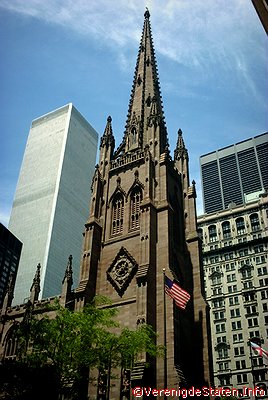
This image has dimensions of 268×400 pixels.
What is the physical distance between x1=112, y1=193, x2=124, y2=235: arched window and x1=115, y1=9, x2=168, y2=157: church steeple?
660 centimetres

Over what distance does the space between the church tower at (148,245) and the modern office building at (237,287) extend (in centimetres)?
2616

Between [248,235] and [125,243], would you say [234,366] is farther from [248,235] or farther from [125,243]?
[125,243]

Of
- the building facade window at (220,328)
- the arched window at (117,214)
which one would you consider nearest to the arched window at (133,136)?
the arched window at (117,214)

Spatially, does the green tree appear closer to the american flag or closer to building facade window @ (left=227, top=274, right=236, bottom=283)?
the american flag

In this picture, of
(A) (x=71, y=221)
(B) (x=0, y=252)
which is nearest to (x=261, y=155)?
(A) (x=71, y=221)

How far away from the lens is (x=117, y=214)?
43.8m

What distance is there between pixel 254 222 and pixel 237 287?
507 inches

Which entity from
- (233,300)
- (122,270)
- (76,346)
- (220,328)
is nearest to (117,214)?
(122,270)

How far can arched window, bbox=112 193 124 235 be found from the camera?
139 ft

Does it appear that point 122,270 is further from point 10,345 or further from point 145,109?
point 145,109

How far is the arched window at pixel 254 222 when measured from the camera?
76025mm

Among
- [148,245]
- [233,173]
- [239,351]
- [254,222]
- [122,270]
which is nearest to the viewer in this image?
[148,245]

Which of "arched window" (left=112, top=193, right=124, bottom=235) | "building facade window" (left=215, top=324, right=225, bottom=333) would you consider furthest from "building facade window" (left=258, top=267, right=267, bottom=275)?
"arched window" (left=112, top=193, right=124, bottom=235)

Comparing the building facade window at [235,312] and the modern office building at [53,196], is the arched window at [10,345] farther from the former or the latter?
the modern office building at [53,196]
